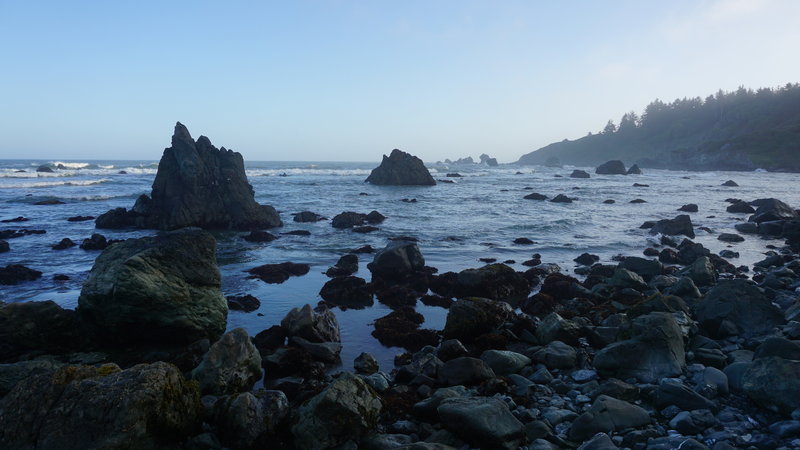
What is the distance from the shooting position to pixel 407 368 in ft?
30.7

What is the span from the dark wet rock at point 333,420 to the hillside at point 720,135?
378 ft

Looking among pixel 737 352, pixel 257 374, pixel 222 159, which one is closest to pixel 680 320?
pixel 737 352

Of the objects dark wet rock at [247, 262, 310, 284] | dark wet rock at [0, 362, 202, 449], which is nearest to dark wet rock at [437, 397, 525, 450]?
dark wet rock at [0, 362, 202, 449]

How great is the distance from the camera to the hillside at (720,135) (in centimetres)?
10312

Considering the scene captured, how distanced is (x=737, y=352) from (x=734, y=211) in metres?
34.4

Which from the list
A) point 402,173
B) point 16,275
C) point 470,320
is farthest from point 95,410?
point 402,173

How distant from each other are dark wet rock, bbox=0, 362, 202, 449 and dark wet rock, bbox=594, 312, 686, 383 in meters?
7.30

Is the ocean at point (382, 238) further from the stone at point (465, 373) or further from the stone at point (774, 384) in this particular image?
the stone at point (774, 384)

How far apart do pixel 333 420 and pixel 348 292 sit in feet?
28.1

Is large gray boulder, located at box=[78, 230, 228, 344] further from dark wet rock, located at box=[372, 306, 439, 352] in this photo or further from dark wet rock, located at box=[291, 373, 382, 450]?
dark wet rock, located at box=[291, 373, 382, 450]

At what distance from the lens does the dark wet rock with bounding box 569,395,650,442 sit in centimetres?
664

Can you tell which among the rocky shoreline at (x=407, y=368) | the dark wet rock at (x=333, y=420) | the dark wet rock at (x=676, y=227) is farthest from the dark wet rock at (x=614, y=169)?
the dark wet rock at (x=333, y=420)

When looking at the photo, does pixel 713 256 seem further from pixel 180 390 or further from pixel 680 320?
pixel 180 390

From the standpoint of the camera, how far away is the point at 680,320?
1054cm
